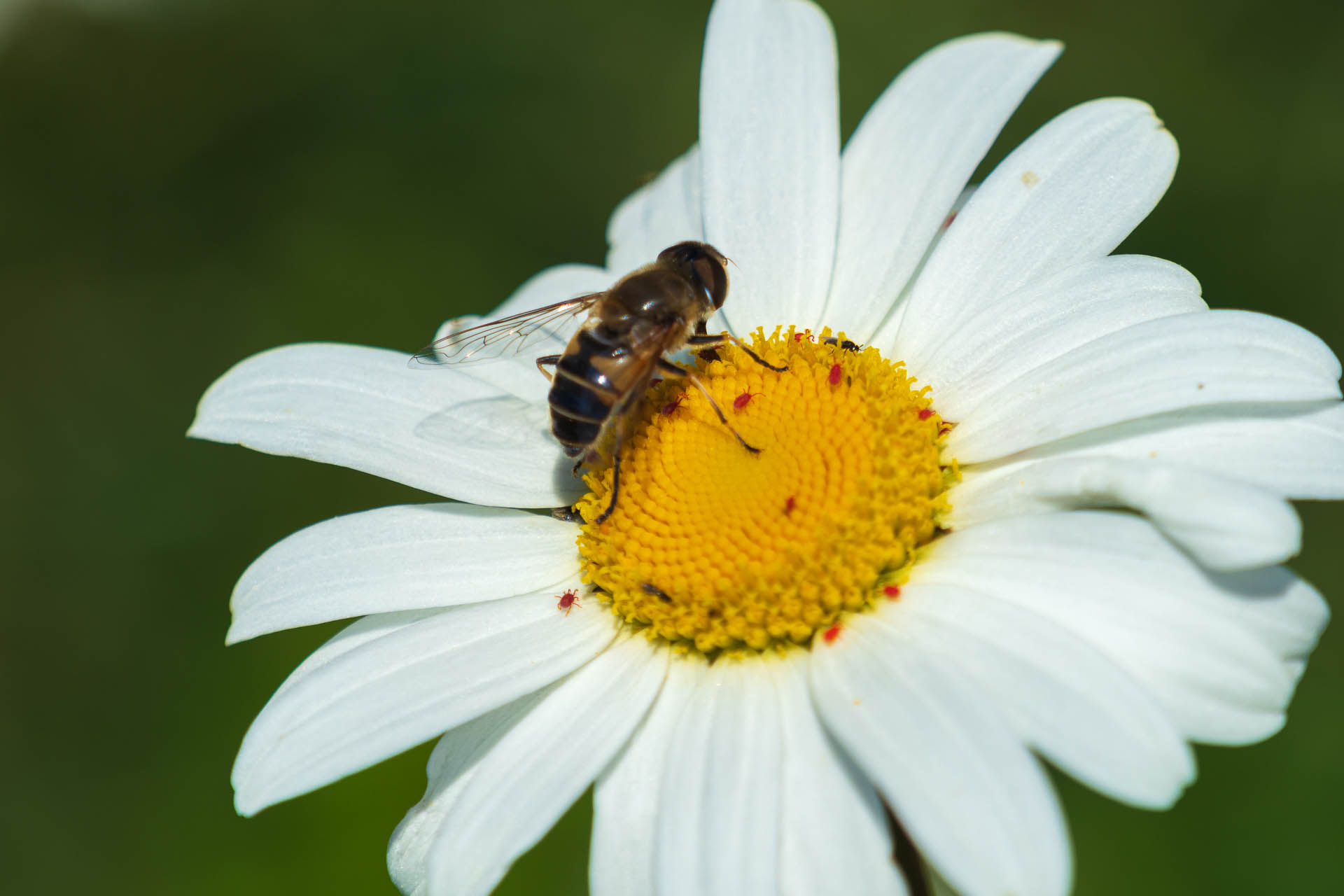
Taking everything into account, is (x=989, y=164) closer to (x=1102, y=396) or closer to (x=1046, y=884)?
(x=1102, y=396)

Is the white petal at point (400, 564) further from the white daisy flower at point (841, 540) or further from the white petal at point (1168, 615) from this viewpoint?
the white petal at point (1168, 615)

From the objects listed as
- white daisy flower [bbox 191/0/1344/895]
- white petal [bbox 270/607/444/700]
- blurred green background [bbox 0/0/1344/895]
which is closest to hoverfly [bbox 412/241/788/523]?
white daisy flower [bbox 191/0/1344/895]

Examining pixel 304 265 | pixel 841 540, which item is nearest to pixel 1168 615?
pixel 841 540

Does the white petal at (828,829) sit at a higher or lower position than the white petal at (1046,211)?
lower

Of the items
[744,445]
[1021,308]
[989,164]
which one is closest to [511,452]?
[744,445]

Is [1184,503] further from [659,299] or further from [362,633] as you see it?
[362,633]

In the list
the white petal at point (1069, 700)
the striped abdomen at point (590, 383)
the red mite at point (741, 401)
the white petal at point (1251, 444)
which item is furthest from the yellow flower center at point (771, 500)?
the white petal at point (1251, 444)

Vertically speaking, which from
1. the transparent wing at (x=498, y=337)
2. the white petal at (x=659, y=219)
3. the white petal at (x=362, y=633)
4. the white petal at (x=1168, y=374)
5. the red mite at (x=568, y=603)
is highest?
the white petal at (x=659, y=219)
